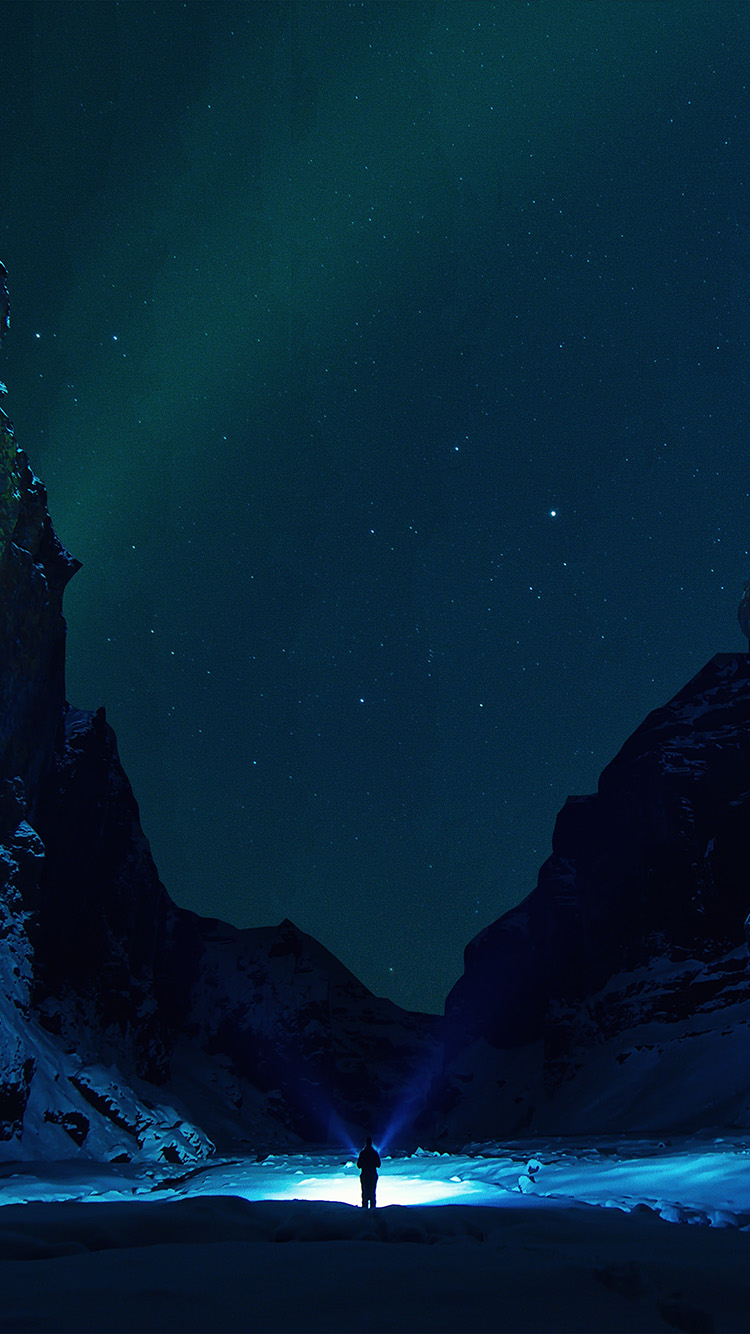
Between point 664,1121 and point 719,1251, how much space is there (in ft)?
346

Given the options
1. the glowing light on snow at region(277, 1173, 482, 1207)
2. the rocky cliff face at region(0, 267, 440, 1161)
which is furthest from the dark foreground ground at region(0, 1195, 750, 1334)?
the rocky cliff face at region(0, 267, 440, 1161)

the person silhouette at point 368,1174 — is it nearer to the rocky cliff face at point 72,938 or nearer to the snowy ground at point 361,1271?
the snowy ground at point 361,1271

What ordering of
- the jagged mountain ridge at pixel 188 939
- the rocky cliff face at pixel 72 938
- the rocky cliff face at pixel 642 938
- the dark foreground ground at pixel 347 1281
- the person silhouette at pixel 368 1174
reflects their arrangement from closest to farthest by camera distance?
the dark foreground ground at pixel 347 1281
the person silhouette at pixel 368 1174
the rocky cliff face at pixel 72 938
the jagged mountain ridge at pixel 188 939
the rocky cliff face at pixel 642 938

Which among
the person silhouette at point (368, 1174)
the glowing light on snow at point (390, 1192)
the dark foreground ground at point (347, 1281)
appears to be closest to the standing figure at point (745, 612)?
the glowing light on snow at point (390, 1192)

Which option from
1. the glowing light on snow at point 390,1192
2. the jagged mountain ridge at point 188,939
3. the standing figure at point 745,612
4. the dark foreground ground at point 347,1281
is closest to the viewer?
the dark foreground ground at point 347,1281

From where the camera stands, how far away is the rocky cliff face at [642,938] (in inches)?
4980

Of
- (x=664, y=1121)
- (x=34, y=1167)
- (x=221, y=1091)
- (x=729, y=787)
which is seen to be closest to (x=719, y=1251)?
(x=34, y=1167)

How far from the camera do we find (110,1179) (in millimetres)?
31297

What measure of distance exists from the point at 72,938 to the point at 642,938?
101 m

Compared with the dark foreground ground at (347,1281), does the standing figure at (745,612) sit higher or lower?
higher

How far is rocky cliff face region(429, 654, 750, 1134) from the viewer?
126 meters

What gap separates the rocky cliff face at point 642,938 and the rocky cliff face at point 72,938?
54.7 metres

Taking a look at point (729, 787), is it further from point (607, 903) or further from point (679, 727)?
point (607, 903)

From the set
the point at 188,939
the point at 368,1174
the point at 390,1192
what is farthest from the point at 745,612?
the point at 188,939
